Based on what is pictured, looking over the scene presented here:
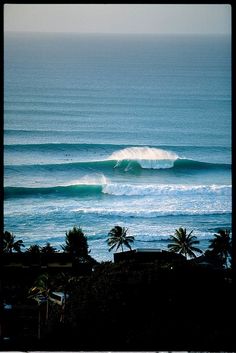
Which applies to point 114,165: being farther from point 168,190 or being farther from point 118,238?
point 118,238

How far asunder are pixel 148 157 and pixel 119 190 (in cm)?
299

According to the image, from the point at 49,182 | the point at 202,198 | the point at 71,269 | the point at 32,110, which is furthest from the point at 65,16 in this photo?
the point at 71,269

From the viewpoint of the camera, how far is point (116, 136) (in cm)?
2158

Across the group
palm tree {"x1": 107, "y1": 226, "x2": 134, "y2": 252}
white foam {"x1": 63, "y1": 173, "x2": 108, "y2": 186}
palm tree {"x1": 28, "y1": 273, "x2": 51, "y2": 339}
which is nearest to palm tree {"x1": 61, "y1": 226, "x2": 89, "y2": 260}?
palm tree {"x1": 107, "y1": 226, "x2": 134, "y2": 252}

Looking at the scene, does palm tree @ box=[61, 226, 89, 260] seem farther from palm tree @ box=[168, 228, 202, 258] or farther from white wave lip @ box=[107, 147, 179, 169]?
white wave lip @ box=[107, 147, 179, 169]

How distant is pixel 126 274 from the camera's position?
22.2 feet

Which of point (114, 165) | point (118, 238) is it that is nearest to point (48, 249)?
point (118, 238)

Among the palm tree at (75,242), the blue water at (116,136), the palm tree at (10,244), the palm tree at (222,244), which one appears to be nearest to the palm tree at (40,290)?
the palm tree at (75,242)

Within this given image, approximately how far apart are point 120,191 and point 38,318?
10369 millimetres

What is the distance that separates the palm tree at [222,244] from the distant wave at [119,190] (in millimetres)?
2151

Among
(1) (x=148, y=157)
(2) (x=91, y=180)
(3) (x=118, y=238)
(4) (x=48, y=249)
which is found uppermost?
(1) (x=148, y=157)

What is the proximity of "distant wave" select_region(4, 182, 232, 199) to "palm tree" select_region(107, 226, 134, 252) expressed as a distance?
4.96 ft

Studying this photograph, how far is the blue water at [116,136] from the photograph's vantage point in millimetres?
17906

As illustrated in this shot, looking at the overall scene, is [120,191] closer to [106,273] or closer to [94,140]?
[94,140]
